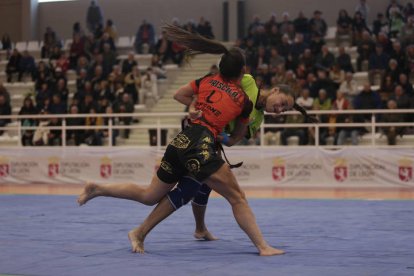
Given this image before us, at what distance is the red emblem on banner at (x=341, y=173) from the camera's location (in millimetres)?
14523

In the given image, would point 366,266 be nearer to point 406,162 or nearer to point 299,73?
point 406,162

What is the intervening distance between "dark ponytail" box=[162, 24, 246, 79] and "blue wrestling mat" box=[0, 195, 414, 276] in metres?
1.49

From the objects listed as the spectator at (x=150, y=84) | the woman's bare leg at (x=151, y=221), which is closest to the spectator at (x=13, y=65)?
the spectator at (x=150, y=84)

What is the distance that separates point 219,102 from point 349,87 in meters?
11.3

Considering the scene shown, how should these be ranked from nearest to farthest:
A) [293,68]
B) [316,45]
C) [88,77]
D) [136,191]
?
[136,191] < [293,68] < [316,45] < [88,77]

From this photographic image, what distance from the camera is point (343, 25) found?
19641 millimetres

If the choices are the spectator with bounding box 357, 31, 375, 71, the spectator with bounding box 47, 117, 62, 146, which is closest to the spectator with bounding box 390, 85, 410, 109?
the spectator with bounding box 357, 31, 375, 71

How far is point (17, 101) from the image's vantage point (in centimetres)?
2209

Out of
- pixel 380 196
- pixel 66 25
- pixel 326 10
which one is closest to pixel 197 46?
pixel 380 196

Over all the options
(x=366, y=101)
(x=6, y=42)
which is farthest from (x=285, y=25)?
(x=6, y=42)

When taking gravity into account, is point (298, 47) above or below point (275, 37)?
below

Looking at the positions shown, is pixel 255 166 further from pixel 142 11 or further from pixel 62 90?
pixel 142 11

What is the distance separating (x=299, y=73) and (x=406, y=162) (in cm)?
452

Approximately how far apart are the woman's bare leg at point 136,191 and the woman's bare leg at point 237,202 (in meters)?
0.44
